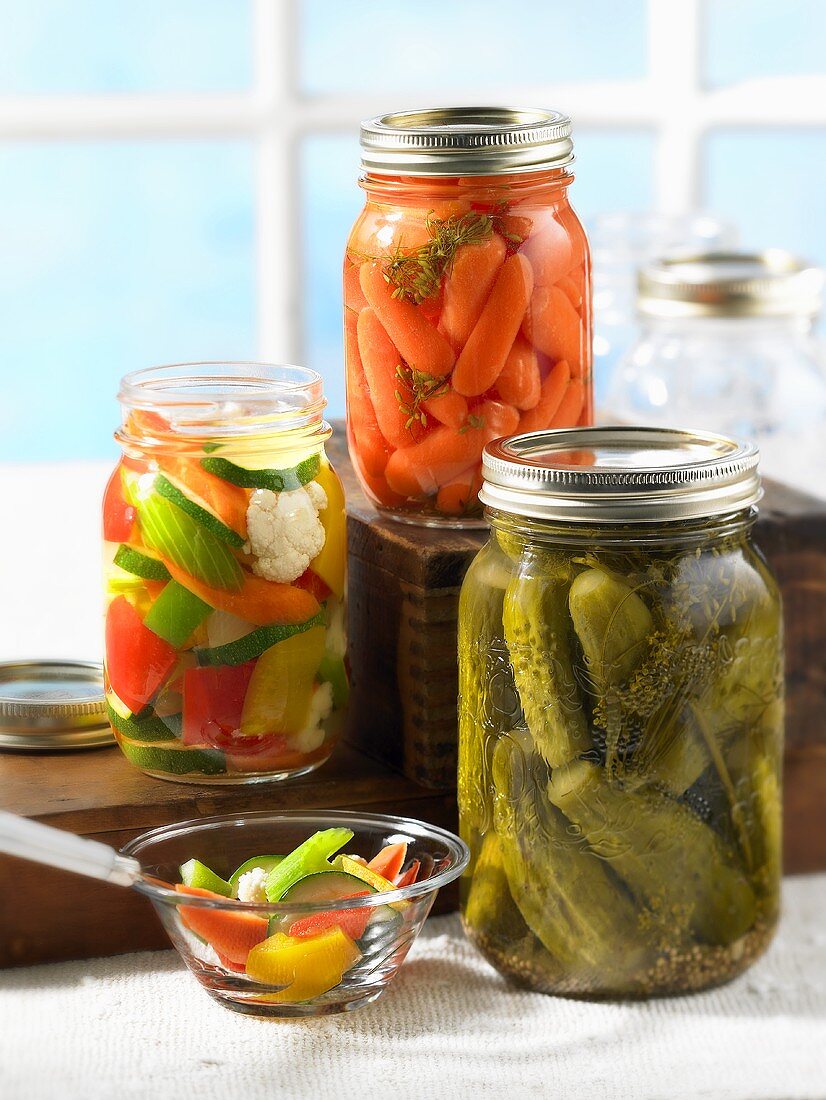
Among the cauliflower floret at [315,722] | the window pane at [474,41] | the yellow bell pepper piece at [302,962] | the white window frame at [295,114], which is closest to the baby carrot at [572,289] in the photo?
the cauliflower floret at [315,722]

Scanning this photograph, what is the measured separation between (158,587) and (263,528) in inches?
→ 2.3

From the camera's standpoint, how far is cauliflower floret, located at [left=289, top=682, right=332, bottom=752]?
2.68 feet

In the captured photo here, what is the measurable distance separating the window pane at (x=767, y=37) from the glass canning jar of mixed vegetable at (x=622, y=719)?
3.55 metres

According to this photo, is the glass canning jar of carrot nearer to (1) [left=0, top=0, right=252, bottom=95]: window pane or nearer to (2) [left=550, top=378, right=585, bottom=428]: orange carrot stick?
(2) [left=550, top=378, right=585, bottom=428]: orange carrot stick

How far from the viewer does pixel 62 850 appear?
0.69 m

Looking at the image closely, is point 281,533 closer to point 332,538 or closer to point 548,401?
point 332,538

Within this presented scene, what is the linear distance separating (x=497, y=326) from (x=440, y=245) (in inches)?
1.9

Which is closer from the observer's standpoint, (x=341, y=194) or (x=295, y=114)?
(x=295, y=114)

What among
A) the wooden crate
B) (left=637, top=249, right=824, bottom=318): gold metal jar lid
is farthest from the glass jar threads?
the wooden crate

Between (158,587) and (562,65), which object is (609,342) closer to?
(158,587)

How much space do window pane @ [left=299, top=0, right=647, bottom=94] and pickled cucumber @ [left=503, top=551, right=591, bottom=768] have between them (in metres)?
3.43

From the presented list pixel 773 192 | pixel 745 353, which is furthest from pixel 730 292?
pixel 773 192

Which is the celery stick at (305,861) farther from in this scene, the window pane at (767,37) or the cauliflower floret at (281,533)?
the window pane at (767,37)

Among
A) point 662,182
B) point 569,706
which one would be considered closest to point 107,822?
point 569,706
